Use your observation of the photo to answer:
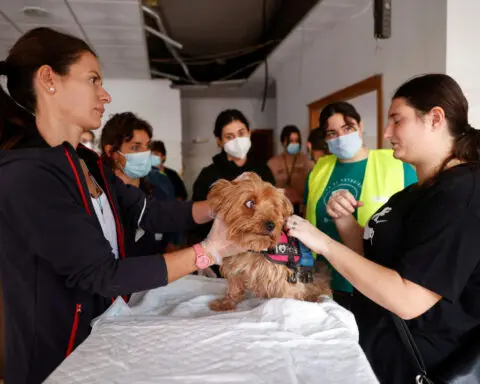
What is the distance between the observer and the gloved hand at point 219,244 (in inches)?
54.7

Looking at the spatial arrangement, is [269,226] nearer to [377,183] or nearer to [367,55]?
[377,183]

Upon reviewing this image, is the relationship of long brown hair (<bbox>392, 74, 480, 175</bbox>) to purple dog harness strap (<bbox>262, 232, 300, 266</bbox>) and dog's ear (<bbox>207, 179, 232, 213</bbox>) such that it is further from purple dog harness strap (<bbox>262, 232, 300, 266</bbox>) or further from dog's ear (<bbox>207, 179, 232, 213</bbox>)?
dog's ear (<bbox>207, 179, 232, 213</bbox>)

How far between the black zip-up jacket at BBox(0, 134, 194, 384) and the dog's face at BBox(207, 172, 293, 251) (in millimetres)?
507

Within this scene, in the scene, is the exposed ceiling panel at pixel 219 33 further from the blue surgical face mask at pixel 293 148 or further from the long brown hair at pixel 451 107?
the long brown hair at pixel 451 107

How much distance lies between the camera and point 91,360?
1.06m

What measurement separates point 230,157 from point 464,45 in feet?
6.91

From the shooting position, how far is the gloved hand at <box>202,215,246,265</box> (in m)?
1.39

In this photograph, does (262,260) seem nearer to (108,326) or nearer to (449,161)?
(108,326)

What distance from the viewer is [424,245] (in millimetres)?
1156

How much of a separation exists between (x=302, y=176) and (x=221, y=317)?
3.12 metres

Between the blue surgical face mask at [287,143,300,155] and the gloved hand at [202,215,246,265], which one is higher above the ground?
the blue surgical face mask at [287,143,300,155]

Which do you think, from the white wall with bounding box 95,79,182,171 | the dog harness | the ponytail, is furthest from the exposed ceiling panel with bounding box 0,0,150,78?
the dog harness

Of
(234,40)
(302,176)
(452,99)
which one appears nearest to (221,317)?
(452,99)

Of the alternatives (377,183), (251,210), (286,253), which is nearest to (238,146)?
(377,183)
